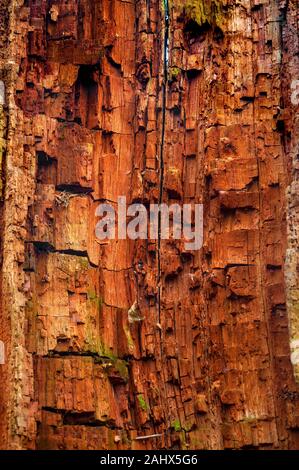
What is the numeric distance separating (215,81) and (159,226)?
2.22 metres

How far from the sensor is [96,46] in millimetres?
16812

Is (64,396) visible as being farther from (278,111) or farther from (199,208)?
(278,111)

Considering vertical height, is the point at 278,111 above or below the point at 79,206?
above

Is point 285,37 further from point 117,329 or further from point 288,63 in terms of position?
point 117,329

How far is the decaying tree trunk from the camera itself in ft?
50.2

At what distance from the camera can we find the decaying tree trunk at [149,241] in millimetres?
15305

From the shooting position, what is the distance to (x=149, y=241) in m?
16.3

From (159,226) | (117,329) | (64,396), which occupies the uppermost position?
(159,226)

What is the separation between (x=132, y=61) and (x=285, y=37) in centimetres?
→ 223

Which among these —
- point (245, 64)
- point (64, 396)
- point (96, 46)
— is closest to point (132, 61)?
point (96, 46)

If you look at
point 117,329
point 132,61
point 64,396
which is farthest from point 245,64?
point 64,396

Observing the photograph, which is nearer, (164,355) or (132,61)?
(164,355)

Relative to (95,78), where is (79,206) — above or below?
below

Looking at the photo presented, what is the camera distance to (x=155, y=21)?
17.0m
